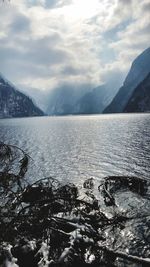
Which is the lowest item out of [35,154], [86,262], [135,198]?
[35,154]

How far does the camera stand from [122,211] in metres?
25.1

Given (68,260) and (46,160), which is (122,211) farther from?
(46,160)

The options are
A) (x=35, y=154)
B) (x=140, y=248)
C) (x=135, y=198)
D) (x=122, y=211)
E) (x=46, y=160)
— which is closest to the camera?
Answer: (x=140, y=248)

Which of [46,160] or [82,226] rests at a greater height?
[82,226]

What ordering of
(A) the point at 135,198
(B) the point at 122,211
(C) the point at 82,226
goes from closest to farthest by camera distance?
(C) the point at 82,226, (B) the point at 122,211, (A) the point at 135,198

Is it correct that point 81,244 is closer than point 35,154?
Yes

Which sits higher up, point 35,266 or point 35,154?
point 35,266

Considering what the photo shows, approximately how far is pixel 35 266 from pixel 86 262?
2.92 metres

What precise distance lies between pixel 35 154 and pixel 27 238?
5110 centimetres

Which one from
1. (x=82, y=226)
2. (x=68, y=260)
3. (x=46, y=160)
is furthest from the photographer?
(x=46, y=160)

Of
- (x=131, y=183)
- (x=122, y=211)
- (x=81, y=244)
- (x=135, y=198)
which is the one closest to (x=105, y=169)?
(x=131, y=183)

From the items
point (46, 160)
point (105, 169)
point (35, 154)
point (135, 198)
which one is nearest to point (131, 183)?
point (135, 198)

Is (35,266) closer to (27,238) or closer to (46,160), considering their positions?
(27,238)

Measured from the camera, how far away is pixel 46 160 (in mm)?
57656
